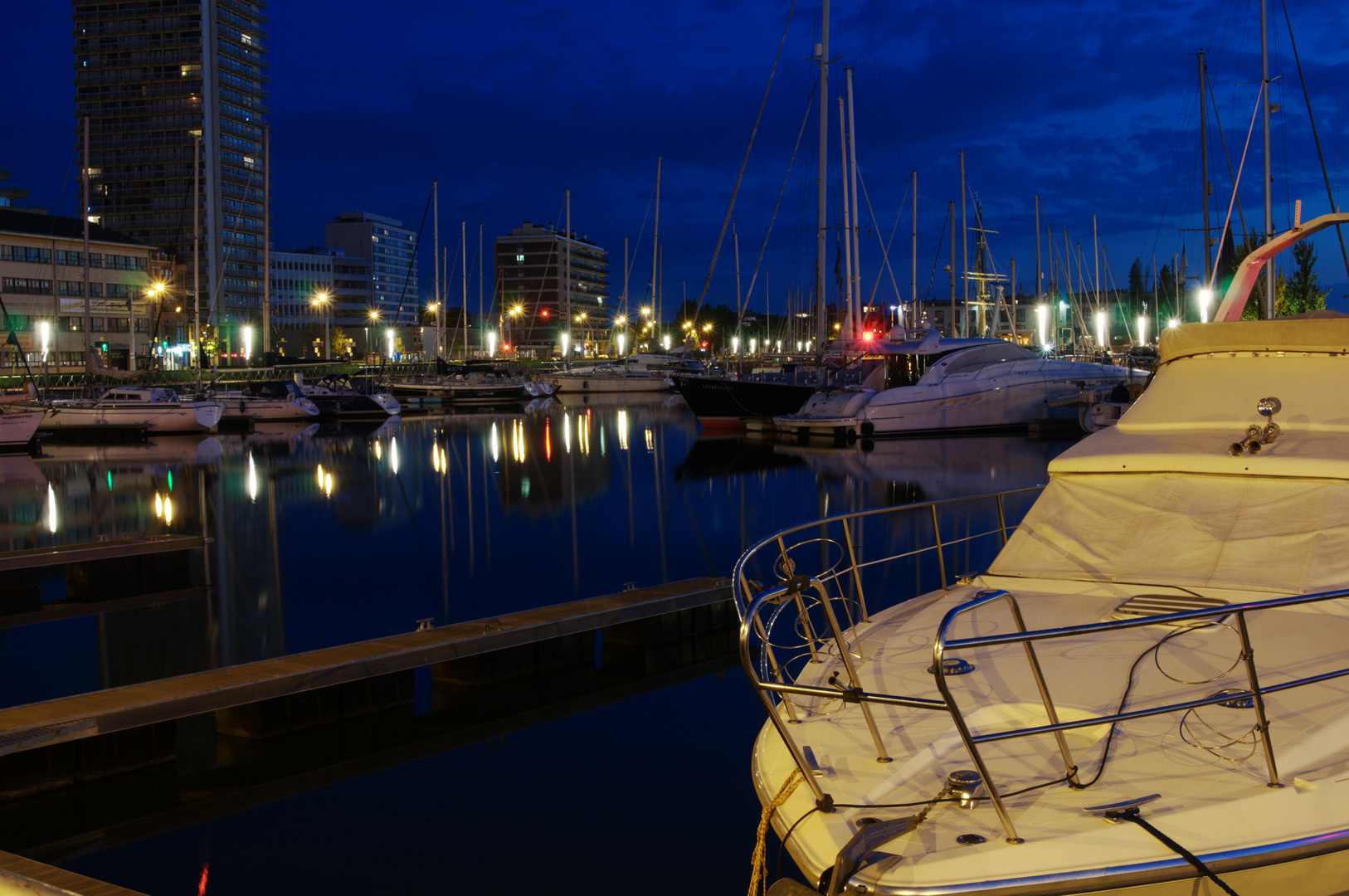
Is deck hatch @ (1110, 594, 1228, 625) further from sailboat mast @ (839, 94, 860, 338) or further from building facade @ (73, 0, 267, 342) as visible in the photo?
building facade @ (73, 0, 267, 342)

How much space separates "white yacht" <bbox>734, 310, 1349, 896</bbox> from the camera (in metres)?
3.89

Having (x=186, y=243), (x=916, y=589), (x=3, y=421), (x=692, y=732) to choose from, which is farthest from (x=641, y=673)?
(x=186, y=243)

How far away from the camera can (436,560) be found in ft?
59.5

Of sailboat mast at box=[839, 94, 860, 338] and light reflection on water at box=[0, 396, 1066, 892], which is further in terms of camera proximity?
sailboat mast at box=[839, 94, 860, 338]

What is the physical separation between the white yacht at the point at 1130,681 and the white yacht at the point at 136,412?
1789 inches

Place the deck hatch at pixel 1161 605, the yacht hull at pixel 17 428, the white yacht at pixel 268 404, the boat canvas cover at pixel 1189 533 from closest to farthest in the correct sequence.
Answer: the deck hatch at pixel 1161 605 < the boat canvas cover at pixel 1189 533 < the yacht hull at pixel 17 428 < the white yacht at pixel 268 404

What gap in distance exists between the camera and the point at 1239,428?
6914 millimetres

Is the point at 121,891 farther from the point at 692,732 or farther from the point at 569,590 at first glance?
the point at 569,590

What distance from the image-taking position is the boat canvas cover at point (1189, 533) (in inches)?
234

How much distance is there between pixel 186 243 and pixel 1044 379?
125m

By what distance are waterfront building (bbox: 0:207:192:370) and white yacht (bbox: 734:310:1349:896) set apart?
78.7 meters

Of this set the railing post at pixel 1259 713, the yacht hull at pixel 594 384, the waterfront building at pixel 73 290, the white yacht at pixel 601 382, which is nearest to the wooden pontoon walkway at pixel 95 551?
the railing post at pixel 1259 713

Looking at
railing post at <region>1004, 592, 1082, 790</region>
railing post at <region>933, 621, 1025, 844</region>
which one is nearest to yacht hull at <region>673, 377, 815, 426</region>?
railing post at <region>1004, 592, 1082, 790</region>

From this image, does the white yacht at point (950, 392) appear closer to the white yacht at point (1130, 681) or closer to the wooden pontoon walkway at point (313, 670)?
the wooden pontoon walkway at point (313, 670)
